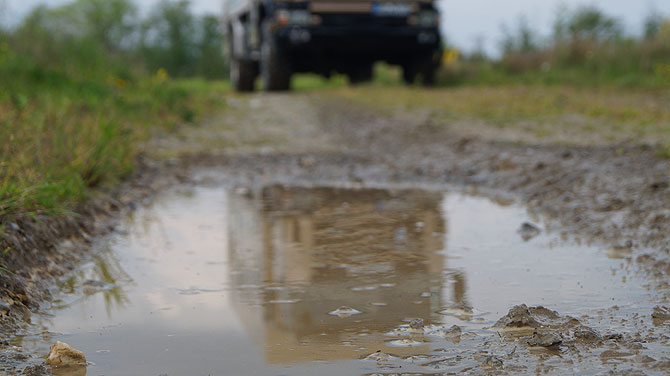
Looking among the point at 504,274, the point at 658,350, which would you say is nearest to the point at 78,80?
the point at 504,274

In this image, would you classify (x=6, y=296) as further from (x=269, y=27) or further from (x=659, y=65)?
(x=659, y=65)

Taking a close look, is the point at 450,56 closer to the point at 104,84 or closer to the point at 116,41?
the point at 116,41

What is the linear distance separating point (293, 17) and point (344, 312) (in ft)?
29.0

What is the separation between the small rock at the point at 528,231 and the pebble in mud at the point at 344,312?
1227mm

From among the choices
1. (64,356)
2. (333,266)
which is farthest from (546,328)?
(64,356)

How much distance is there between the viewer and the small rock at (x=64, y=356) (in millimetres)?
1974

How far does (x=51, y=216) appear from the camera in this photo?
10.7 feet

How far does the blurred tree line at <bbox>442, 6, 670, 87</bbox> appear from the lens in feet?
35.7

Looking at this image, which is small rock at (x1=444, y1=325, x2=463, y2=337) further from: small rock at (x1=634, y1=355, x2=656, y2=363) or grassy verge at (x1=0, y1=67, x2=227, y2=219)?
grassy verge at (x1=0, y1=67, x2=227, y2=219)

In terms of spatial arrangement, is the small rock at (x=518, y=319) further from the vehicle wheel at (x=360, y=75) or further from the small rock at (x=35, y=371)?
the vehicle wheel at (x=360, y=75)

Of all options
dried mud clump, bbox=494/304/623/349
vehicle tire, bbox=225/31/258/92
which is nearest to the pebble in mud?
dried mud clump, bbox=494/304/623/349

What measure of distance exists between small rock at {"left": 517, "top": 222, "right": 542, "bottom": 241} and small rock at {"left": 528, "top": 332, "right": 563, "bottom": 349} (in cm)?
137

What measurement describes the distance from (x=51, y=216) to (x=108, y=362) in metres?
1.42

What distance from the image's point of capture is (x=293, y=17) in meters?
10.8
